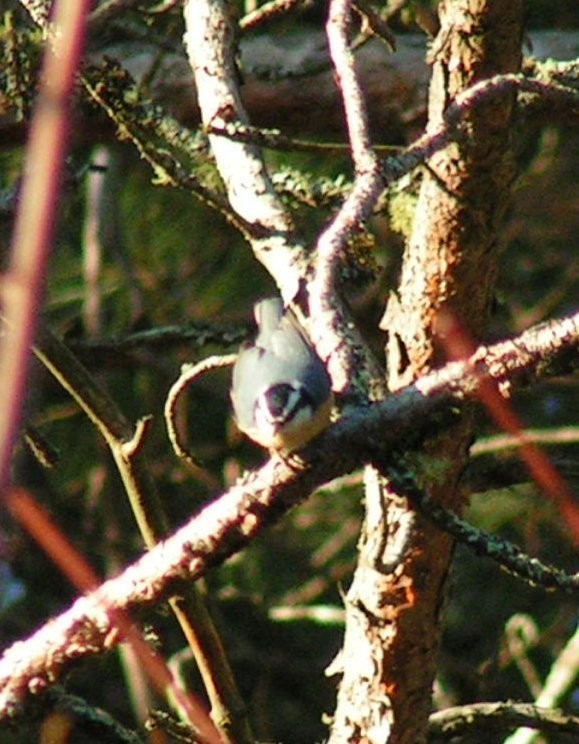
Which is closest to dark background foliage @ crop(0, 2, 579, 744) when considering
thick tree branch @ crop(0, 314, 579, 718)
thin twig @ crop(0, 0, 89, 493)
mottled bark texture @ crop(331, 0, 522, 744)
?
mottled bark texture @ crop(331, 0, 522, 744)

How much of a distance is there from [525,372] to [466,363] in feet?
0.18

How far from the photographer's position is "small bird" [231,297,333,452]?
156cm

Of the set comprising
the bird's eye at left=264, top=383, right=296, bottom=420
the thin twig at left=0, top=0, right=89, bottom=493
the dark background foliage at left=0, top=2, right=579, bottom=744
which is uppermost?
the thin twig at left=0, top=0, right=89, bottom=493

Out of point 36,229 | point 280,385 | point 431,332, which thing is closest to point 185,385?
point 280,385

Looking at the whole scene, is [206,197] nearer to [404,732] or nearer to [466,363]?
[466,363]

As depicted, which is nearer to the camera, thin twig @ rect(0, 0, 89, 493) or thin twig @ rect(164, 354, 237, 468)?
thin twig @ rect(0, 0, 89, 493)

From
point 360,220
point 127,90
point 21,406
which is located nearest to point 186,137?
point 127,90

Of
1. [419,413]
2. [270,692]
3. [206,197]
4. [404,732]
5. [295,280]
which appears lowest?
[270,692]

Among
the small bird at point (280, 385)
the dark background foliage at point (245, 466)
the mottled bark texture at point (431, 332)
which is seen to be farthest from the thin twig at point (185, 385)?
the dark background foliage at point (245, 466)

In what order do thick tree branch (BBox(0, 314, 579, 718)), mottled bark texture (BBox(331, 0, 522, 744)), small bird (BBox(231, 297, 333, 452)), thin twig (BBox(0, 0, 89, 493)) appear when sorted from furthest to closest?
mottled bark texture (BBox(331, 0, 522, 744))
small bird (BBox(231, 297, 333, 452))
thick tree branch (BBox(0, 314, 579, 718))
thin twig (BBox(0, 0, 89, 493))

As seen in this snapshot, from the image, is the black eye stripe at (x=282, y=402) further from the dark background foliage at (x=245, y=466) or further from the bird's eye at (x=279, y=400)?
the dark background foliage at (x=245, y=466)

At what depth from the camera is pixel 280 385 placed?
5.73 feet

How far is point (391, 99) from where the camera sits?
11.2ft

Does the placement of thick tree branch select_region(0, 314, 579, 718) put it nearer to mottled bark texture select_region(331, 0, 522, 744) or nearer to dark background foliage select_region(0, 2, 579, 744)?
mottled bark texture select_region(331, 0, 522, 744)
